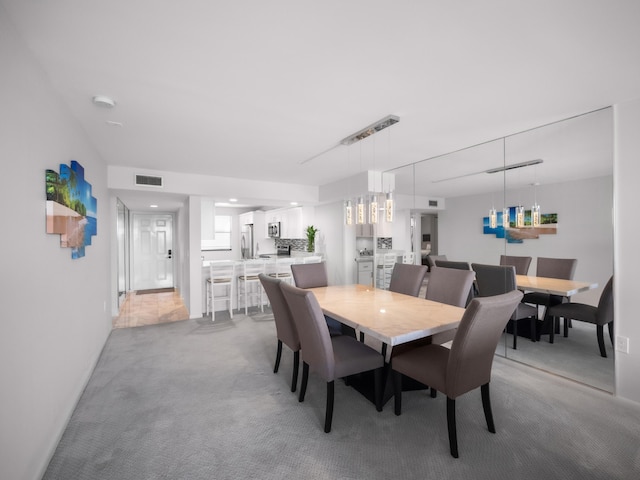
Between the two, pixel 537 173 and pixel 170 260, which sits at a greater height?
pixel 537 173

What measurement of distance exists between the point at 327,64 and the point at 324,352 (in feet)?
6.16

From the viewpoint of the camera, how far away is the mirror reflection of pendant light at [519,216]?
3.20m

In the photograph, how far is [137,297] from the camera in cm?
684

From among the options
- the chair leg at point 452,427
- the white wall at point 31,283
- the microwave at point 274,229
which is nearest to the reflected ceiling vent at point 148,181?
the white wall at point 31,283

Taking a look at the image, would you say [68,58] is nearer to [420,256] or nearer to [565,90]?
[565,90]

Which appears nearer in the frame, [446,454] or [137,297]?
[446,454]

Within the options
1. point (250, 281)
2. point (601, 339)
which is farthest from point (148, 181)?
point (601, 339)

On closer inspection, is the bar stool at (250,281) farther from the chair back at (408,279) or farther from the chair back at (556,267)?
the chair back at (556,267)

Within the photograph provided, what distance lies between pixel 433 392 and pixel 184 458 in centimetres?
188

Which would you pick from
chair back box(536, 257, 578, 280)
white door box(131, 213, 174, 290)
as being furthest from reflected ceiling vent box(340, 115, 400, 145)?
white door box(131, 213, 174, 290)

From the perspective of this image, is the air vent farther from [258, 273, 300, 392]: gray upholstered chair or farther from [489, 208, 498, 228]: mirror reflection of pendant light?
[489, 208, 498, 228]: mirror reflection of pendant light

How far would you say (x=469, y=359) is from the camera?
1.84 metres

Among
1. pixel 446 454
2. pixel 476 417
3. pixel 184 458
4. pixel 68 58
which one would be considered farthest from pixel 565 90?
pixel 184 458

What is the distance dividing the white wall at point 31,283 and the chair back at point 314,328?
4.83 feet
